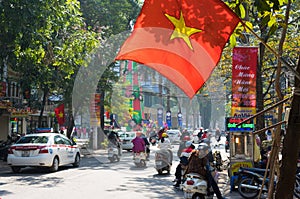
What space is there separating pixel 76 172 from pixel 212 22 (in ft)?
37.1

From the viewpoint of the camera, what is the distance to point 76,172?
15.3m

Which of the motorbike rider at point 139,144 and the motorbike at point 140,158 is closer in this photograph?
the motorbike rider at point 139,144

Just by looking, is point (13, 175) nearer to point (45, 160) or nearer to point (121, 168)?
point (45, 160)

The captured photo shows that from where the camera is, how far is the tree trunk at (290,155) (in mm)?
3842

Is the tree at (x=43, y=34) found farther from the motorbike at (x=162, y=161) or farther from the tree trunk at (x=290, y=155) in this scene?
the tree trunk at (x=290, y=155)

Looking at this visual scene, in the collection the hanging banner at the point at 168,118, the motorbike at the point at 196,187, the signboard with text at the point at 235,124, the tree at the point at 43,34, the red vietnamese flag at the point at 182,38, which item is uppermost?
the tree at the point at 43,34

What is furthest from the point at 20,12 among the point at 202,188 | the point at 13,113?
the point at 13,113

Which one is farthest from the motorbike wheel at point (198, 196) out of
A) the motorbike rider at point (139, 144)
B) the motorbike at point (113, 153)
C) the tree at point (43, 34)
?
the motorbike at point (113, 153)

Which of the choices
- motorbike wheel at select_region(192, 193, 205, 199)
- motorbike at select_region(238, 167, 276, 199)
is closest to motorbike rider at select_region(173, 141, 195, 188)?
motorbike at select_region(238, 167, 276, 199)

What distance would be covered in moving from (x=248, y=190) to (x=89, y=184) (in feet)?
14.5

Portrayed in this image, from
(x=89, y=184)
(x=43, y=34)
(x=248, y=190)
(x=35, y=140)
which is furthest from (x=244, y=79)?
(x=35, y=140)

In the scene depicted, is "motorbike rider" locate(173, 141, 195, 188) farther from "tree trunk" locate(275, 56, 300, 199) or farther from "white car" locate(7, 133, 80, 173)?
"tree trunk" locate(275, 56, 300, 199)

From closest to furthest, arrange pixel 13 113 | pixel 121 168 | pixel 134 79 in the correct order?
1. pixel 134 79
2. pixel 121 168
3. pixel 13 113

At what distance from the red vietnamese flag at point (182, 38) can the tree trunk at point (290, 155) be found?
1.48 m
